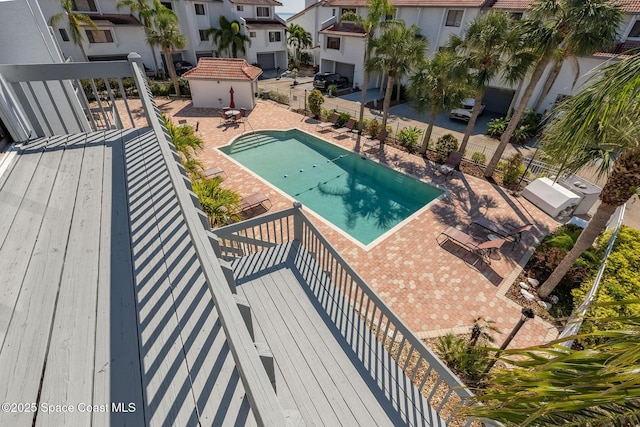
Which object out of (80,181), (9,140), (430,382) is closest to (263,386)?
(80,181)

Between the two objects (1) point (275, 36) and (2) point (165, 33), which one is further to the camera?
(1) point (275, 36)

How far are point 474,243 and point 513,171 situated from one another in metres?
6.62

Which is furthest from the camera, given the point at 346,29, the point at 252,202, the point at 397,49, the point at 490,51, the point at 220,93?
the point at 346,29

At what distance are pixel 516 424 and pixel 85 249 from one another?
14.4 feet

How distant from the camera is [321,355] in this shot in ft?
15.4

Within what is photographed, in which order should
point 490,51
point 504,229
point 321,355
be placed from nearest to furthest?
point 321,355, point 504,229, point 490,51

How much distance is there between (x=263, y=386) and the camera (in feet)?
4.98

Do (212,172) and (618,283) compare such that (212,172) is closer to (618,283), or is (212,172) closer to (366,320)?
(366,320)

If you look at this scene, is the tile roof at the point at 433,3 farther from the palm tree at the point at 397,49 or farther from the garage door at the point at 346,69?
the palm tree at the point at 397,49

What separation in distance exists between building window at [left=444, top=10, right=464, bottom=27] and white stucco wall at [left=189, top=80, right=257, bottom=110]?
18322 millimetres

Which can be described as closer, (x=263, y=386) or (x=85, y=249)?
(x=263, y=386)

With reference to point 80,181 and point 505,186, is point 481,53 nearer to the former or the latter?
point 505,186

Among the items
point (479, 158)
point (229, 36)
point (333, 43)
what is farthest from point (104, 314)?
point (229, 36)

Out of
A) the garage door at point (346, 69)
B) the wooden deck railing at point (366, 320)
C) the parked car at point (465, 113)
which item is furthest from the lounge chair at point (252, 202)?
the garage door at point (346, 69)
